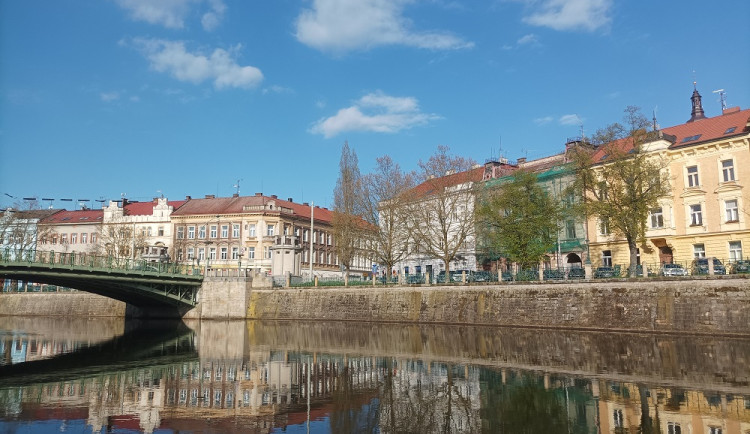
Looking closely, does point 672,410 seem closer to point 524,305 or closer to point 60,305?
point 524,305

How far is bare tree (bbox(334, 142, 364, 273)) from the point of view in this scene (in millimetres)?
53219

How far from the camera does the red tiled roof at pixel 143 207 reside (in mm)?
81375

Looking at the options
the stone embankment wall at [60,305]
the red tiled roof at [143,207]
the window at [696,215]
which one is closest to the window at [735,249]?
the window at [696,215]

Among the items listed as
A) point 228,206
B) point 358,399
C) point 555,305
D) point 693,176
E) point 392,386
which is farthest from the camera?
point 228,206

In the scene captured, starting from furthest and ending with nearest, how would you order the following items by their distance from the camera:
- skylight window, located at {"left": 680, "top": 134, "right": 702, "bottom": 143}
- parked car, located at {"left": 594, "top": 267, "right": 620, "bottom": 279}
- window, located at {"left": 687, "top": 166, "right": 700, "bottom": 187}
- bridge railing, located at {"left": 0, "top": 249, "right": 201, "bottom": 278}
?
skylight window, located at {"left": 680, "top": 134, "right": 702, "bottom": 143} < window, located at {"left": 687, "top": 166, "right": 700, "bottom": 187} < bridge railing, located at {"left": 0, "top": 249, "right": 201, "bottom": 278} < parked car, located at {"left": 594, "top": 267, "right": 620, "bottom": 279}

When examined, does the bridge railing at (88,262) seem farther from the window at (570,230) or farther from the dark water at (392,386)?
Result: the window at (570,230)

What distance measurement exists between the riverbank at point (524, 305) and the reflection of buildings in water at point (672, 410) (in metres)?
17.8

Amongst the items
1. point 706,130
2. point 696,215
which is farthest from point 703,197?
point 706,130

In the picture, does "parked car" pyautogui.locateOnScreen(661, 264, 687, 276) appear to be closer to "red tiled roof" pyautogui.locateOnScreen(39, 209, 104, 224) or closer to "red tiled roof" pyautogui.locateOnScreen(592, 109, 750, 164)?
"red tiled roof" pyautogui.locateOnScreen(592, 109, 750, 164)

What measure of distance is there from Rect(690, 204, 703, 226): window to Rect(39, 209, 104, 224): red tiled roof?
78050 mm

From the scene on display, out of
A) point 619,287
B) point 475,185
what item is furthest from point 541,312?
point 475,185

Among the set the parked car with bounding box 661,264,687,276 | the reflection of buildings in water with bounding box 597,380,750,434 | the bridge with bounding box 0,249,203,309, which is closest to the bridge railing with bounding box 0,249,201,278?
the bridge with bounding box 0,249,203,309

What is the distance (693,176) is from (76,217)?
8446 cm

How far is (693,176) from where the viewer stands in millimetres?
44906
